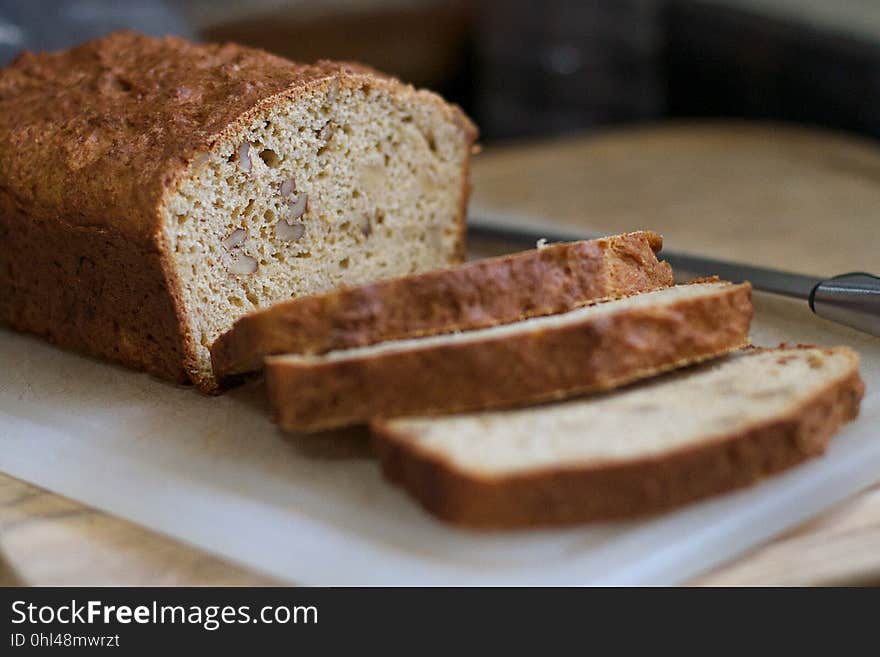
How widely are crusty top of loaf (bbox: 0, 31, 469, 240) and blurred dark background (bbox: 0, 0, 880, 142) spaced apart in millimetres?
1847

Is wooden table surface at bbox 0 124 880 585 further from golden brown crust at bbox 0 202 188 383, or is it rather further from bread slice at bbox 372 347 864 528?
golden brown crust at bbox 0 202 188 383

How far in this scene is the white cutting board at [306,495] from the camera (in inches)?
88.0

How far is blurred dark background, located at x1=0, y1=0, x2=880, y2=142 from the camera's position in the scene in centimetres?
592

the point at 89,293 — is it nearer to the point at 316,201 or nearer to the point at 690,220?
the point at 316,201

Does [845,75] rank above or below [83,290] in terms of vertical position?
above

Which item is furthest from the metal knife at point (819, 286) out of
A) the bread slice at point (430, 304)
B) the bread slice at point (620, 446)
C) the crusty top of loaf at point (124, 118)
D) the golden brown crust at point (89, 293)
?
the golden brown crust at point (89, 293)

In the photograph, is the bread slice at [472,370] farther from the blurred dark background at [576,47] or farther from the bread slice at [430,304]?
the blurred dark background at [576,47]

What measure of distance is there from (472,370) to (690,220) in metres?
2.38

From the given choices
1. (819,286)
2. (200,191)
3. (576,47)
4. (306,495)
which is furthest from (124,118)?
(576,47)

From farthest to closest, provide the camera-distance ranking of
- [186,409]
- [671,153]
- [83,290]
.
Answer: [671,153], [83,290], [186,409]

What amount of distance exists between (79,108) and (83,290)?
545 mm
